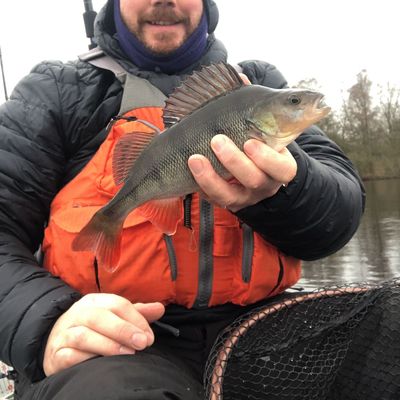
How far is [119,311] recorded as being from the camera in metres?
1.64

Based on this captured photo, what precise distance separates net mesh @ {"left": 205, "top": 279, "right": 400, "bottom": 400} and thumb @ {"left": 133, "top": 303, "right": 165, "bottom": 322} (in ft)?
1.33

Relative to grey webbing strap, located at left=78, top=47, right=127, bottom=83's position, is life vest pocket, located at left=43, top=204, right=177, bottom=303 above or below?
below

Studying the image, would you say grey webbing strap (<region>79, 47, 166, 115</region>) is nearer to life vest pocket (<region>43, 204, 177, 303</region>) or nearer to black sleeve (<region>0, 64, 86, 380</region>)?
black sleeve (<region>0, 64, 86, 380</region>)

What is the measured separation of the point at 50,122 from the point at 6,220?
508 mm

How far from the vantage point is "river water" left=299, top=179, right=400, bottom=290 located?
9.77m

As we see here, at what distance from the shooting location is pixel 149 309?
5.87ft

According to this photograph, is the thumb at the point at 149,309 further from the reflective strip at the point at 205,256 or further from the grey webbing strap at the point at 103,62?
the grey webbing strap at the point at 103,62

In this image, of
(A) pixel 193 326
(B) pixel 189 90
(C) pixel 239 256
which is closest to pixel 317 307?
(C) pixel 239 256

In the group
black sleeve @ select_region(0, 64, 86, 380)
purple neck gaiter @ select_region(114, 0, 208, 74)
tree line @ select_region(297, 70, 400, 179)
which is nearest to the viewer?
black sleeve @ select_region(0, 64, 86, 380)

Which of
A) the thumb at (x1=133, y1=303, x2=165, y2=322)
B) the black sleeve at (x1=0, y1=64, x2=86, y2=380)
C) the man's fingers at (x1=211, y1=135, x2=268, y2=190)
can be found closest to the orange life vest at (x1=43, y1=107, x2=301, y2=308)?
the black sleeve at (x1=0, y1=64, x2=86, y2=380)

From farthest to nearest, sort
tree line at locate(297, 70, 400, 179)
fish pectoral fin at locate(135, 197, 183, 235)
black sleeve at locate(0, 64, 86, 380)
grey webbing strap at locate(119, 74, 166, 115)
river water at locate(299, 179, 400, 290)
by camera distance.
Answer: tree line at locate(297, 70, 400, 179) < river water at locate(299, 179, 400, 290) < grey webbing strap at locate(119, 74, 166, 115) < fish pectoral fin at locate(135, 197, 183, 235) < black sleeve at locate(0, 64, 86, 380)

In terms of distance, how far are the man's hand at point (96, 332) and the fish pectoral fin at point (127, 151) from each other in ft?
1.65

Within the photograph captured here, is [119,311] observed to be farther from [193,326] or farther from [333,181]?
[333,181]

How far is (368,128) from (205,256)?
3877 centimetres
